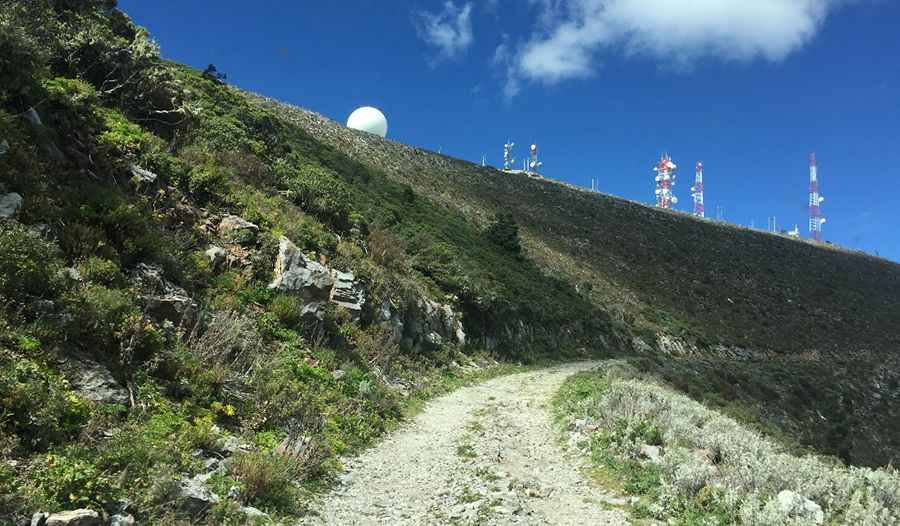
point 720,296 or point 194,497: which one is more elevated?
point 720,296

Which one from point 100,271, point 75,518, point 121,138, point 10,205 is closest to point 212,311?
point 100,271

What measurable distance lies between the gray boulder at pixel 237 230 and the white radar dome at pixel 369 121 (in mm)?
51570

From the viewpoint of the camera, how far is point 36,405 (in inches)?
209

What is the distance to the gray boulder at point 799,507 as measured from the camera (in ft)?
21.2

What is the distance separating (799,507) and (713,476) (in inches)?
43.8

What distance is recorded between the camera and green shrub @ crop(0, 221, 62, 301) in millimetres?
6535

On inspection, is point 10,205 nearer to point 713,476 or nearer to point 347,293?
point 347,293

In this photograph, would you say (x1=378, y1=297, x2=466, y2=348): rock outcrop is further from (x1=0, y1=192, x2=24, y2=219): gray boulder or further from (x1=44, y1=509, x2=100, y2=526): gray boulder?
(x1=44, y1=509, x2=100, y2=526): gray boulder

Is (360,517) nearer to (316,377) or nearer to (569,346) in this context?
(316,377)

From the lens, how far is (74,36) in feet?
44.6

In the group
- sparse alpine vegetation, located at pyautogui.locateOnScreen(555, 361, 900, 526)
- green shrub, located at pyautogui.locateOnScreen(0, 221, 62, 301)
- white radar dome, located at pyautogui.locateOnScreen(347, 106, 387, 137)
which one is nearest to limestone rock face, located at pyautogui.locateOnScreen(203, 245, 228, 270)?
green shrub, located at pyautogui.locateOnScreen(0, 221, 62, 301)

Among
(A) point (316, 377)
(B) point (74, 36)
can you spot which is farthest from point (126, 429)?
(B) point (74, 36)

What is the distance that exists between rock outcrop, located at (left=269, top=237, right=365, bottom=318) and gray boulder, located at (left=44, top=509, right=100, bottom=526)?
818 centimetres

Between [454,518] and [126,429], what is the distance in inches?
166
